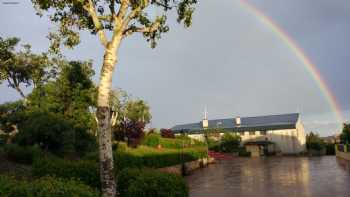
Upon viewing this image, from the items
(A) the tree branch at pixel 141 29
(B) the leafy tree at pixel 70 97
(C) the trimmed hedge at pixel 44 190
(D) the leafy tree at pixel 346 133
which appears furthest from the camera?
(D) the leafy tree at pixel 346 133

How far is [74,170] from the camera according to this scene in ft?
42.5

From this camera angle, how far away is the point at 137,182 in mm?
10156

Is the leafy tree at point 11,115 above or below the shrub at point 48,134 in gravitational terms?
above

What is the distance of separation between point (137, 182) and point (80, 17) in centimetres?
654

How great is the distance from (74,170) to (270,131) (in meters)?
65.6

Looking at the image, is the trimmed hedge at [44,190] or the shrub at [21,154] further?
the shrub at [21,154]

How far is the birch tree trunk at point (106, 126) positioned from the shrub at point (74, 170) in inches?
153

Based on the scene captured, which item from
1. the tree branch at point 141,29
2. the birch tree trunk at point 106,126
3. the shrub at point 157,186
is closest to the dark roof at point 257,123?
the tree branch at point 141,29

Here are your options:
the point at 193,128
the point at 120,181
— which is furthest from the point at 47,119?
the point at 193,128

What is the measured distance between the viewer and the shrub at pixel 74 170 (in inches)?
499

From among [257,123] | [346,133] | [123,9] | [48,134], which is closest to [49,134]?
[48,134]

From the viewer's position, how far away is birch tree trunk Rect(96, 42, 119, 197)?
8906 mm

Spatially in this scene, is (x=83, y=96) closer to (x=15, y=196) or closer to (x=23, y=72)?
(x=23, y=72)

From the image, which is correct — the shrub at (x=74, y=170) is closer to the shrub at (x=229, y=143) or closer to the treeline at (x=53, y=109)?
the treeline at (x=53, y=109)
